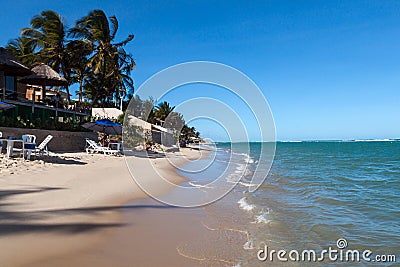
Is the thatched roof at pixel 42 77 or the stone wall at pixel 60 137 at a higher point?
the thatched roof at pixel 42 77

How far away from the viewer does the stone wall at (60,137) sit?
36.8 ft

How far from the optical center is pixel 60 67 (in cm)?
2336

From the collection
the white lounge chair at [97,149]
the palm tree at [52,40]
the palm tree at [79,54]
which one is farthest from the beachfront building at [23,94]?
the palm tree at [79,54]

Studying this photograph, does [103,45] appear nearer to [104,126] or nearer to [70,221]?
[104,126]

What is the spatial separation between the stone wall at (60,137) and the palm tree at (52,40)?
676 centimetres

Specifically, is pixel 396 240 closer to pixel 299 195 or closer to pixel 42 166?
pixel 299 195

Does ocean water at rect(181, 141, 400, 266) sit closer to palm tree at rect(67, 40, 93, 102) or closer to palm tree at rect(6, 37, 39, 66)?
palm tree at rect(67, 40, 93, 102)

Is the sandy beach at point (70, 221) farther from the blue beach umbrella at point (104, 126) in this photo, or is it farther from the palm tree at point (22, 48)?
the palm tree at point (22, 48)

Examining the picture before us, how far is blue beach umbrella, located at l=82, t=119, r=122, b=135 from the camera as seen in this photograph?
15.3m

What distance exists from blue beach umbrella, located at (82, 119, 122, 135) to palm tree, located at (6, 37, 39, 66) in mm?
11792

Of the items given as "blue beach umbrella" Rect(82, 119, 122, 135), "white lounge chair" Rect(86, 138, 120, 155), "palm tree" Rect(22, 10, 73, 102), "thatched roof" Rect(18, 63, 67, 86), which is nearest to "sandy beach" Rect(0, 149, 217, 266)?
"white lounge chair" Rect(86, 138, 120, 155)

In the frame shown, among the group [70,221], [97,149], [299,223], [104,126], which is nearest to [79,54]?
[104,126]

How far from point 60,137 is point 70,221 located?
1079cm

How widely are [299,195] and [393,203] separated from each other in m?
2.50
